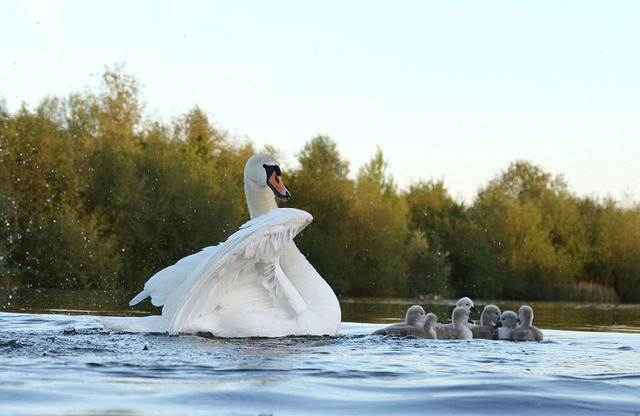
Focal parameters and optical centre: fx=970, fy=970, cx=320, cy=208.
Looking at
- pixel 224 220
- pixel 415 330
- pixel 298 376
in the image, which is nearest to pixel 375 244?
pixel 224 220

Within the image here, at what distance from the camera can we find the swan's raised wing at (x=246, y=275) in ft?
29.8

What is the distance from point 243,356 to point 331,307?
1.97 meters

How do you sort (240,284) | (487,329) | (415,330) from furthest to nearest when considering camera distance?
(487,329) < (415,330) < (240,284)

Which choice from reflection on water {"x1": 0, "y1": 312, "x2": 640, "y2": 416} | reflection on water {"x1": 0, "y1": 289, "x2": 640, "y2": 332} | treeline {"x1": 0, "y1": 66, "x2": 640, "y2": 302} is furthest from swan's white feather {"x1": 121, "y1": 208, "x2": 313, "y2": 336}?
treeline {"x1": 0, "y1": 66, "x2": 640, "y2": 302}

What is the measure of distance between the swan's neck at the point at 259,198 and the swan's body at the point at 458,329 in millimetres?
2636

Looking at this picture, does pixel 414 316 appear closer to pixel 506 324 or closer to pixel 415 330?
pixel 415 330

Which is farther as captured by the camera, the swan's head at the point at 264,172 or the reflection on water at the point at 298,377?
the swan's head at the point at 264,172

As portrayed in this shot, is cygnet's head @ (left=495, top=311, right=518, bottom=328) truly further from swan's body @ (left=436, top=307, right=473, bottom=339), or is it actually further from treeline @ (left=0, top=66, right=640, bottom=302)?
treeline @ (left=0, top=66, right=640, bottom=302)

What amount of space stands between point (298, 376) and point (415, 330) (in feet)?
14.8

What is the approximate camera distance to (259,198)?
11336 mm

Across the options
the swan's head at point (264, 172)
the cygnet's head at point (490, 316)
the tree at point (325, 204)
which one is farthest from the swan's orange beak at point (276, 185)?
the tree at point (325, 204)

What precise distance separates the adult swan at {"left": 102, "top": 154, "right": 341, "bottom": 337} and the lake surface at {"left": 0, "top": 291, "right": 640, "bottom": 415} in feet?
0.49

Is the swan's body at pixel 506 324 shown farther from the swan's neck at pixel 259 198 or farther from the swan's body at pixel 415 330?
the swan's neck at pixel 259 198

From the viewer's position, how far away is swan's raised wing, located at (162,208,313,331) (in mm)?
9094
